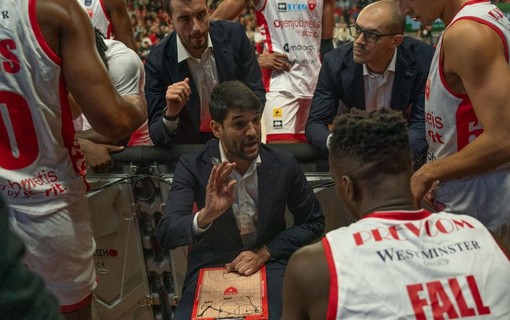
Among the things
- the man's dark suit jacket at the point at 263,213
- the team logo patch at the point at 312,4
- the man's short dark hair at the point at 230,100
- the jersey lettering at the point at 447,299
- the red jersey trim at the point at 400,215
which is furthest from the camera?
the team logo patch at the point at 312,4

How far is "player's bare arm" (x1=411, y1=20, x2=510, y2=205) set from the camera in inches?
104

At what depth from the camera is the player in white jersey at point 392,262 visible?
1.92 m

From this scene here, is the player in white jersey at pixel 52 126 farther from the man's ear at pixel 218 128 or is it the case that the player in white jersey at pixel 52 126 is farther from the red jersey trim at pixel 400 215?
the red jersey trim at pixel 400 215

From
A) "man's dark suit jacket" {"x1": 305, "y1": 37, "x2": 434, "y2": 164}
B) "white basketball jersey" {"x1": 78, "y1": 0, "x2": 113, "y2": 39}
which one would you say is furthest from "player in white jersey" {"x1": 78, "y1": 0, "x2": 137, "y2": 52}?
"man's dark suit jacket" {"x1": 305, "y1": 37, "x2": 434, "y2": 164}

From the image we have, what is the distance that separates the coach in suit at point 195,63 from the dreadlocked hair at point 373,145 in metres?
1.88

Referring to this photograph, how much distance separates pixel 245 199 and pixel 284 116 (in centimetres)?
177

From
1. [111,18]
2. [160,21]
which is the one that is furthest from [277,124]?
[160,21]

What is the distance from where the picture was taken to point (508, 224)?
10.00 ft

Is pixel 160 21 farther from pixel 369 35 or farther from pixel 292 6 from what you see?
pixel 369 35

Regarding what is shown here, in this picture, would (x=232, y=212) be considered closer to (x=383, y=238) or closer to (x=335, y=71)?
(x=335, y=71)

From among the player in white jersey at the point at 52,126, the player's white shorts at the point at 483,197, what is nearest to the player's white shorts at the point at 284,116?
the player's white shorts at the point at 483,197

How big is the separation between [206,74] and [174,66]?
0.63ft

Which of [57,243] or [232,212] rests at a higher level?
[57,243]

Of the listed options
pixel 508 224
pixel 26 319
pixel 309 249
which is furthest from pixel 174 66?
pixel 26 319
